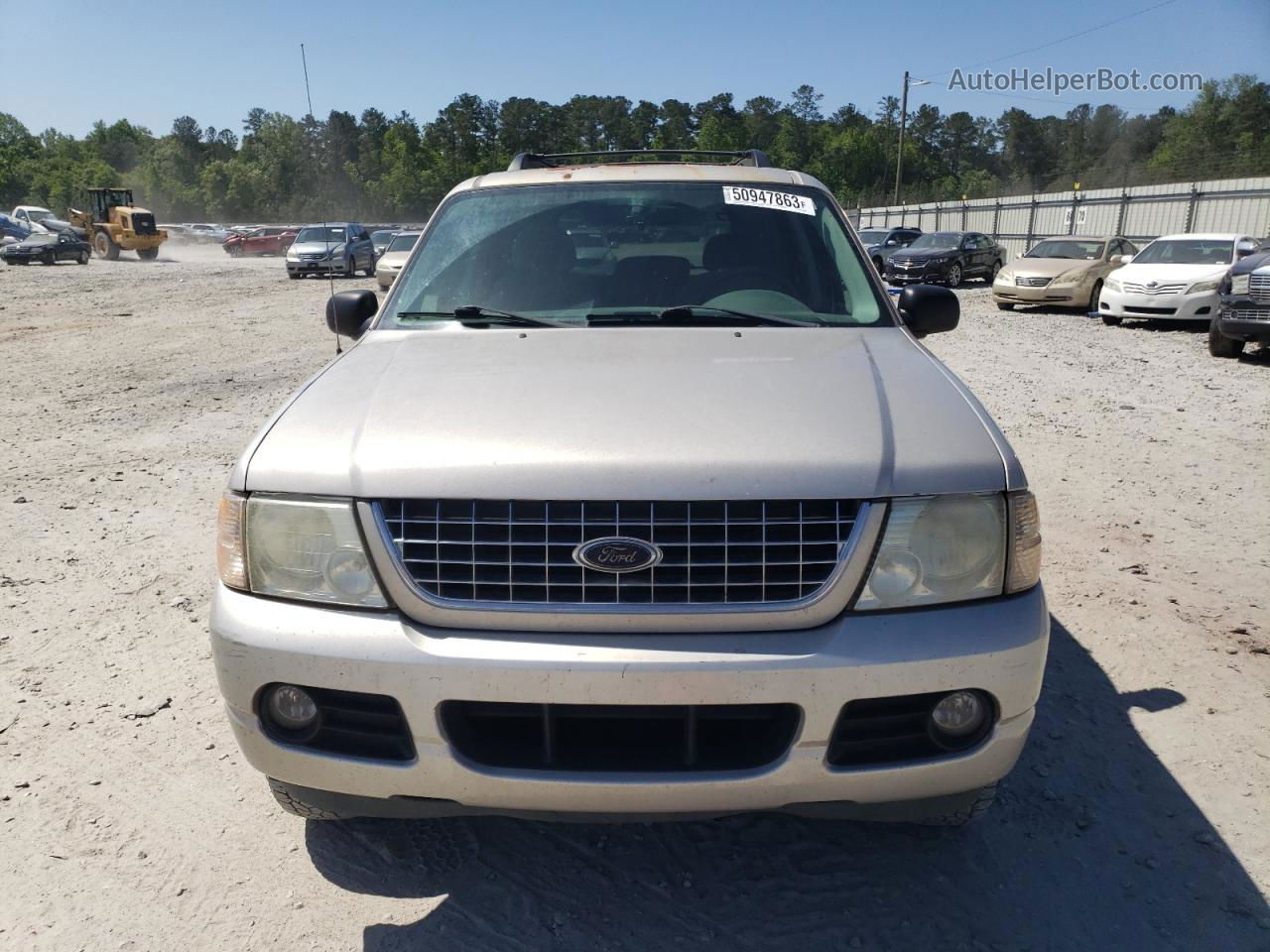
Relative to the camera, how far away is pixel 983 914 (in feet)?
7.74

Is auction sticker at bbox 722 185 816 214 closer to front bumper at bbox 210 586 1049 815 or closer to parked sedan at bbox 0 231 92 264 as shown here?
front bumper at bbox 210 586 1049 815

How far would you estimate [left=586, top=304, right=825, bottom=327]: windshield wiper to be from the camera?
10.1 ft

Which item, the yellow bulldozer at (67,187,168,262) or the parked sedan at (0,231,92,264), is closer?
the parked sedan at (0,231,92,264)

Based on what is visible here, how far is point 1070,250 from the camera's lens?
20.0m

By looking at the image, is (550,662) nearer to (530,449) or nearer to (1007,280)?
(530,449)

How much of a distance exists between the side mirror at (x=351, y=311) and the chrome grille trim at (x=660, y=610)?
70.7 inches

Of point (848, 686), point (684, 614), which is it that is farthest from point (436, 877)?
point (848, 686)

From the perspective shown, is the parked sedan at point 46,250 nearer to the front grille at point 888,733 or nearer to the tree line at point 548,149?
the front grille at point 888,733

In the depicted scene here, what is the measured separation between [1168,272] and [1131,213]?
60.6 feet

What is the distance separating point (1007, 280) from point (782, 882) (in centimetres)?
1901

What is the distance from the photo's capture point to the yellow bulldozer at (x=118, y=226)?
136ft

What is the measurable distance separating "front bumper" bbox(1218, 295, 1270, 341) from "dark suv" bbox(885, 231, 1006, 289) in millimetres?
13521

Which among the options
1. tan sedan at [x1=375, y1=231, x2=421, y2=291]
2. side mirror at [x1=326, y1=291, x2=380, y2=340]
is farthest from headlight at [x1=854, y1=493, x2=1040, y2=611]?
tan sedan at [x1=375, y1=231, x2=421, y2=291]

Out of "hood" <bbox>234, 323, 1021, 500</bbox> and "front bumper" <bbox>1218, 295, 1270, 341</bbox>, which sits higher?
"hood" <bbox>234, 323, 1021, 500</bbox>
